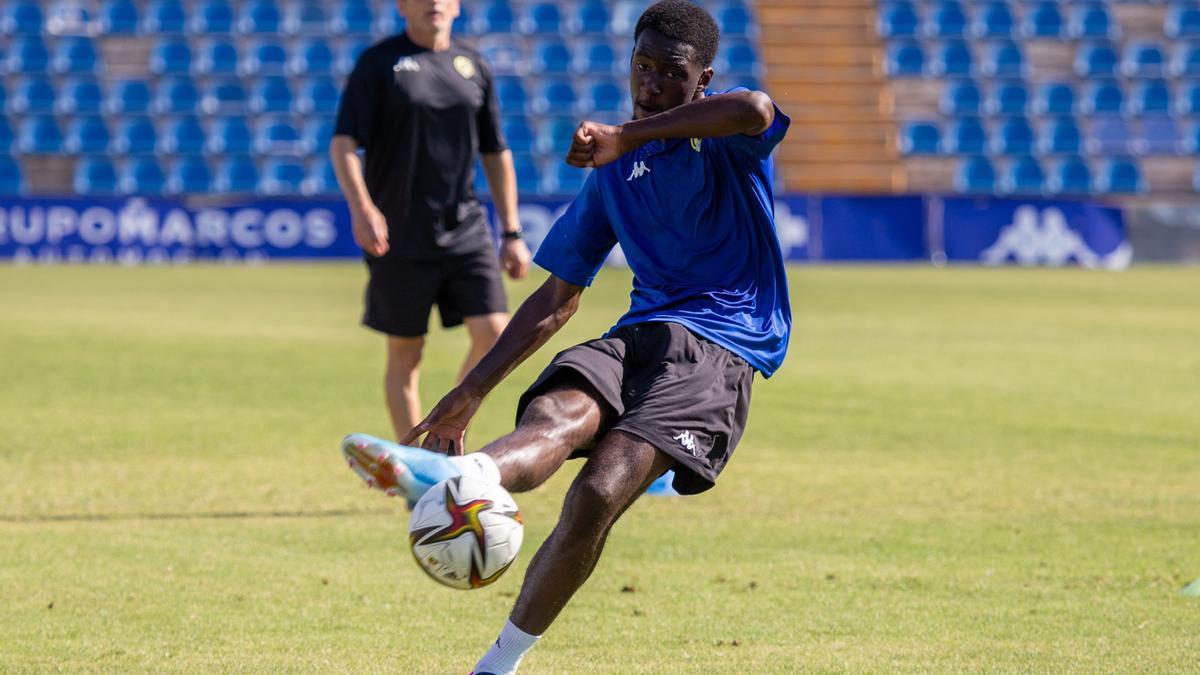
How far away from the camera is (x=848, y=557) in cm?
647

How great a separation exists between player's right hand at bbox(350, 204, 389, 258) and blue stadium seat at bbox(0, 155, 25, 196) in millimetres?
25321

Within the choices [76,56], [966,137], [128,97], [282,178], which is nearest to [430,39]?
[282,178]

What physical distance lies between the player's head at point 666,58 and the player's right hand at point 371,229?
3.10 meters

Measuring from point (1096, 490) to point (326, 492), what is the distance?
11.7ft

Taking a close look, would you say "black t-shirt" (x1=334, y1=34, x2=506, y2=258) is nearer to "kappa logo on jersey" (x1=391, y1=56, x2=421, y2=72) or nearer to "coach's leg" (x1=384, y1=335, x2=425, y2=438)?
"kappa logo on jersey" (x1=391, y1=56, x2=421, y2=72)

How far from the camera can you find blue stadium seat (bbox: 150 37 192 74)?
32.4m

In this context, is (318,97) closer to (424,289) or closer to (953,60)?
(953,60)

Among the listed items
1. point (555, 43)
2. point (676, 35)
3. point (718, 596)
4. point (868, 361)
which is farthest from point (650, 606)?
point (555, 43)

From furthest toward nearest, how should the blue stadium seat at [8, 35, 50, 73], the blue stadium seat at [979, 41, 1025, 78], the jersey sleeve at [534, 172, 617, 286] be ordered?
the blue stadium seat at [979, 41, 1025, 78] → the blue stadium seat at [8, 35, 50, 73] → the jersey sleeve at [534, 172, 617, 286]

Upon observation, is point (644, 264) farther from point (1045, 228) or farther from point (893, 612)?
point (1045, 228)

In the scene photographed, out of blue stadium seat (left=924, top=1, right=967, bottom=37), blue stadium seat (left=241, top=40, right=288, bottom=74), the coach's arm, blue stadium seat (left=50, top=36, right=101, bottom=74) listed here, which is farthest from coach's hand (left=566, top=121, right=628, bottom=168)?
blue stadium seat (left=924, top=1, right=967, bottom=37)

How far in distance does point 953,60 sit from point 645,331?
31504 mm

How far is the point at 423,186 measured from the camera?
7805mm

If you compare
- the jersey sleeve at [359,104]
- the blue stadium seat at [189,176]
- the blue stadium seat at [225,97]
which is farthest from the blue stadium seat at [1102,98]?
the jersey sleeve at [359,104]
